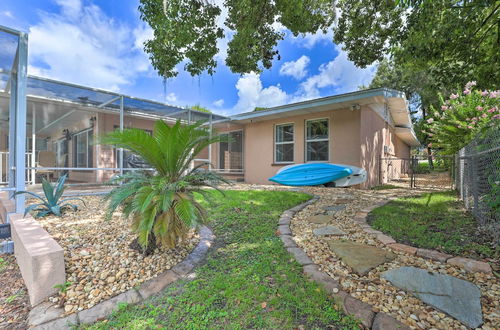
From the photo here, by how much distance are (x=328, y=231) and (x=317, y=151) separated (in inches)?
192

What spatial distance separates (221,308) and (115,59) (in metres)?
9.97

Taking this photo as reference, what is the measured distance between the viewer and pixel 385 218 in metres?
3.38

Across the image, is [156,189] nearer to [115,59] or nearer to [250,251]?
[250,251]

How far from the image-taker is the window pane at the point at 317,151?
733cm

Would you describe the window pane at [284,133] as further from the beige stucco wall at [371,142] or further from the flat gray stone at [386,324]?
the flat gray stone at [386,324]

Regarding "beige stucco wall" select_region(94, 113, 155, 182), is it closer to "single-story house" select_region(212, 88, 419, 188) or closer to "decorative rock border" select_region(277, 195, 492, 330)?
"single-story house" select_region(212, 88, 419, 188)

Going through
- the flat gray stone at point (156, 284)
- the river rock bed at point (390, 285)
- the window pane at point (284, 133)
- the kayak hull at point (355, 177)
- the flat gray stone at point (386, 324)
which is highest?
the window pane at point (284, 133)

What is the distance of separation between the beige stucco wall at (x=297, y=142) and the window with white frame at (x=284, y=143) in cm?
16

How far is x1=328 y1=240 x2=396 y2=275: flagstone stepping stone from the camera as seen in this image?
79.7 inches

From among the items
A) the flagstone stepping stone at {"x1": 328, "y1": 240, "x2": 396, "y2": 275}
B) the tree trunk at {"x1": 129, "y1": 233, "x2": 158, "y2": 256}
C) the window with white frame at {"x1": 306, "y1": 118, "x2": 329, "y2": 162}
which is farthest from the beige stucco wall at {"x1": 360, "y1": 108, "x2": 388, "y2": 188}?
the tree trunk at {"x1": 129, "y1": 233, "x2": 158, "y2": 256}

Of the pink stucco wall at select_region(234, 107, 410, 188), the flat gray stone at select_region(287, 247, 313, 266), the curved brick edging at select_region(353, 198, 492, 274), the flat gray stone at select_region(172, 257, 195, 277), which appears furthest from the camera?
the pink stucco wall at select_region(234, 107, 410, 188)

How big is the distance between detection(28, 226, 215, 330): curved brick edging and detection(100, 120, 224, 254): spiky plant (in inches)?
13.2

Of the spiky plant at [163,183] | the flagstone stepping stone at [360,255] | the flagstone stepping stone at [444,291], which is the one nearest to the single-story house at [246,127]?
the spiky plant at [163,183]

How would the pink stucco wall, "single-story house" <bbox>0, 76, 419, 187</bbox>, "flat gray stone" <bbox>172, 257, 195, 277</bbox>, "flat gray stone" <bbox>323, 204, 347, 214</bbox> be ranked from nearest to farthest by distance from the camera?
"flat gray stone" <bbox>172, 257, 195, 277</bbox>
"flat gray stone" <bbox>323, 204, 347, 214</bbox>
"single-story house" <bbox>0, 76, 419, 187</bbox>
the pink stucco wall
